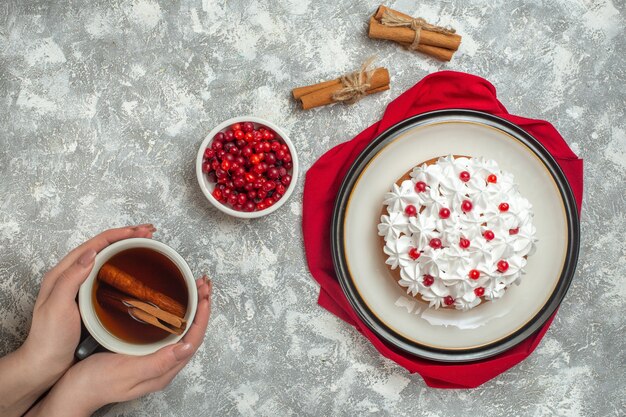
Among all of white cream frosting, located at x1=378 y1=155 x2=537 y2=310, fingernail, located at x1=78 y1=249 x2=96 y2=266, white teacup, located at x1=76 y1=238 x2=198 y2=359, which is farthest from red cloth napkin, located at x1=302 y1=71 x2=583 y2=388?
fingernail, located at x1=78 y1=249 x2=96 y2=266

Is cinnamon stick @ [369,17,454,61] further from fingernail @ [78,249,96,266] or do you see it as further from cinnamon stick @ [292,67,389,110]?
fingernail @ [78,249,96,266]

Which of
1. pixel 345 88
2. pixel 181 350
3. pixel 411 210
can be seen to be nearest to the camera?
pixel 181 350

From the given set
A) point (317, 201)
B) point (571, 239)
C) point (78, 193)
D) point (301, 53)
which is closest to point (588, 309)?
point (571, 239)

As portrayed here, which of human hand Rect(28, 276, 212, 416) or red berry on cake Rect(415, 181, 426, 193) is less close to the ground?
red berry on cake Rect(415, 181, 426, 193)

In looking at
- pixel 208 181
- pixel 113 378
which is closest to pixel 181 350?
pixel 113 378

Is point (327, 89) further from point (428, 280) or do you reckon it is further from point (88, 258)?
point (88, 258)

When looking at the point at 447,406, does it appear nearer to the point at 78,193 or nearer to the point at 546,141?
the point at 546,141
